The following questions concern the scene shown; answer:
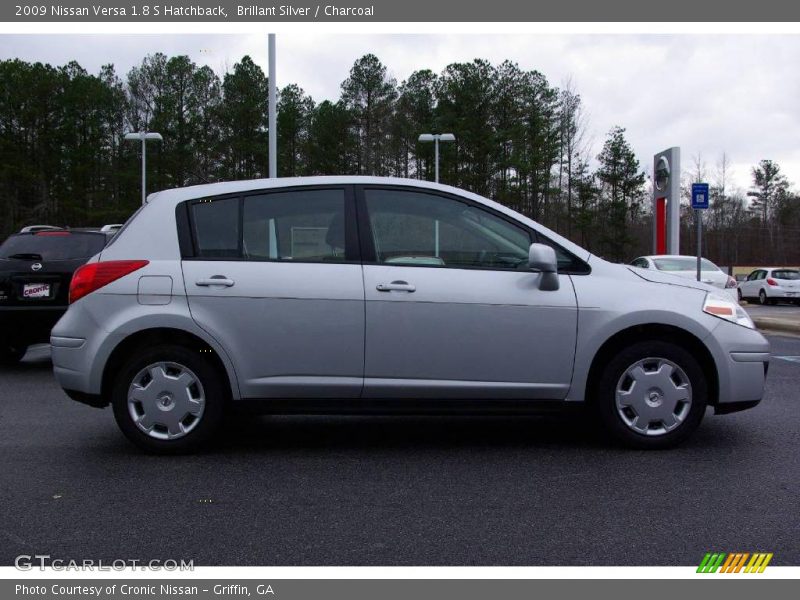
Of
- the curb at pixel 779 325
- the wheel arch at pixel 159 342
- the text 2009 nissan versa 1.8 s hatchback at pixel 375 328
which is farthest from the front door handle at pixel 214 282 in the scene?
the curb at pixel 779 325

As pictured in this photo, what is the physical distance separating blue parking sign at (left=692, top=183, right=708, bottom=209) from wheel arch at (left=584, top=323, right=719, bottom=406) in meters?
11.5

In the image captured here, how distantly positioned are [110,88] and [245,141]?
1369 centimetres

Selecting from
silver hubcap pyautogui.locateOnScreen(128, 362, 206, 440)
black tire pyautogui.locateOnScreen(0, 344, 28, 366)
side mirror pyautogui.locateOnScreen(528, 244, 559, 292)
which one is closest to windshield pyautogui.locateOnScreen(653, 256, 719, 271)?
black tire pyautogui.locateOnScreen(0, 344, 28, 366)

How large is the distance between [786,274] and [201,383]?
28.9m

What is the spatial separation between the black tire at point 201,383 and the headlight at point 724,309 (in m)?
3.11

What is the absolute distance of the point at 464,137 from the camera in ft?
168

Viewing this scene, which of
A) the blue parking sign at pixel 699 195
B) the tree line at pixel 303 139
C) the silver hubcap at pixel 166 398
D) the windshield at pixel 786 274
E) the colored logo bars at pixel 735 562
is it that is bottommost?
the colored logo bars at pixel 735 562

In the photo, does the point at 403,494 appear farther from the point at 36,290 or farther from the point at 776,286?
the point at 776,286

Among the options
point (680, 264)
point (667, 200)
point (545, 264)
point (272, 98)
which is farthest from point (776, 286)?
point (545, 264)

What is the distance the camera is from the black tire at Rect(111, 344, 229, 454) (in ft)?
16.1

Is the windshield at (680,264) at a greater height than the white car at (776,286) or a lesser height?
greater

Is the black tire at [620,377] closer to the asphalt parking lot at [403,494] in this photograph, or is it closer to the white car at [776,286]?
the asphalt parking lot at [403,494]

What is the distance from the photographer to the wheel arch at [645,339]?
502 centimetres

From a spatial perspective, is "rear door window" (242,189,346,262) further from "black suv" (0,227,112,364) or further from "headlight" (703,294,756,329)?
"black suv" (0,227,112,364)
